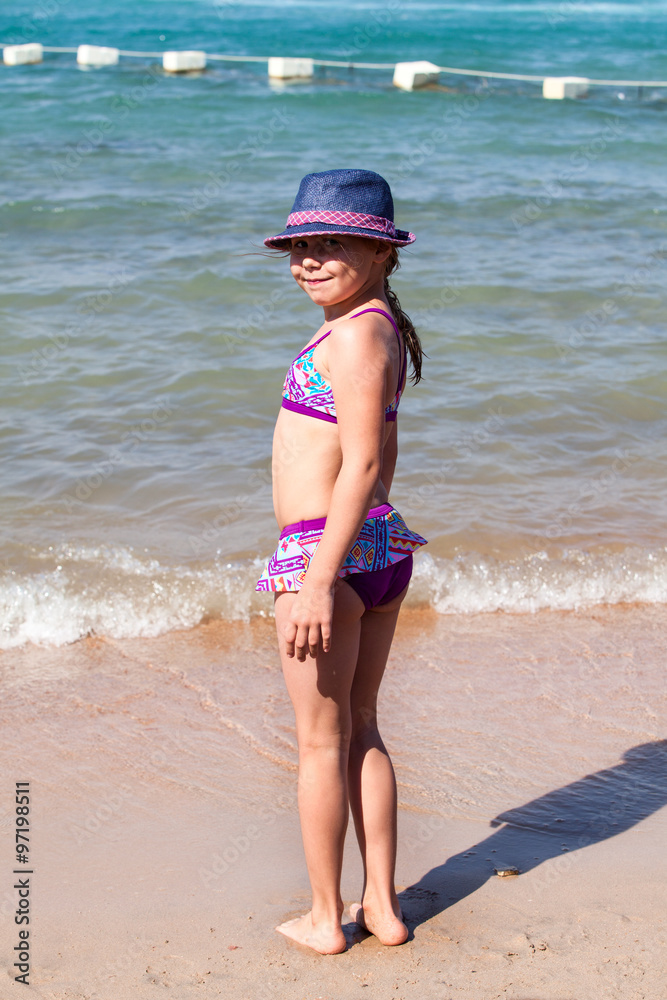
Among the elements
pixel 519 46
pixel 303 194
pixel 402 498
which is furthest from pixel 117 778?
pixel 519 46

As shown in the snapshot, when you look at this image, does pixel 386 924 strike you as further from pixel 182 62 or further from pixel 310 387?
pixel 182 62

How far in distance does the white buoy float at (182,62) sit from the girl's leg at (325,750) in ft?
68.1

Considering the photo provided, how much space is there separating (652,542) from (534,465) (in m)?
1.01

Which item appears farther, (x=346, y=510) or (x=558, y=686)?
(x=558, y=686)

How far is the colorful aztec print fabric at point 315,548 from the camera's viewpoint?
6.80 feet

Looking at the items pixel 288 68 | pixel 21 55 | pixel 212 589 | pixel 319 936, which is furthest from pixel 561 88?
pixel 319 936

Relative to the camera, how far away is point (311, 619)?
6.44 feet

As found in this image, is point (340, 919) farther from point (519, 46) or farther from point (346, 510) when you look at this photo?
point (519, 46)

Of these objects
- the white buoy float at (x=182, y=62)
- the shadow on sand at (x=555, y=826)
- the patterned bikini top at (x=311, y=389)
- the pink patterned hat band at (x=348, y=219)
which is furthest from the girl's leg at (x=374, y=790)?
the white buoy float at (x=182, y=62)

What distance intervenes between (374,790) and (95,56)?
22.4m

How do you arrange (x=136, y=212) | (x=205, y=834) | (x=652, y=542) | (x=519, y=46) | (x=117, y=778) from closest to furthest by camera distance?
(x=205, y=834) < (x=117, y=778) < (x=652, y=542) < (x=136, y=212) < (x=519, y=46)

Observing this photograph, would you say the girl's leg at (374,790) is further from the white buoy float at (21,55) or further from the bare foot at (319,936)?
the white buoy float at (21,55)

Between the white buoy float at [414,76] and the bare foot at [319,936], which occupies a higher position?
the white buoy float at [414,76]

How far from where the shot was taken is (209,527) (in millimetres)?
4738
